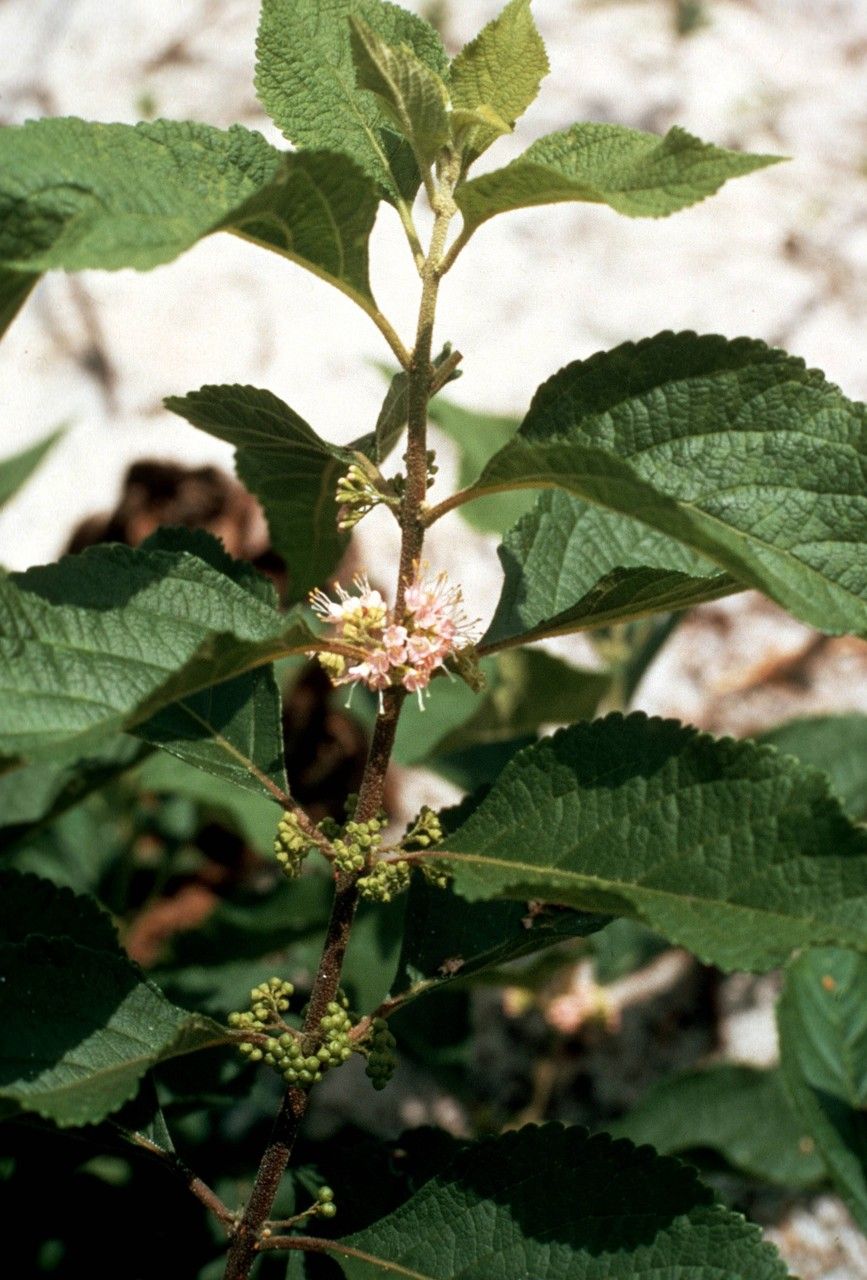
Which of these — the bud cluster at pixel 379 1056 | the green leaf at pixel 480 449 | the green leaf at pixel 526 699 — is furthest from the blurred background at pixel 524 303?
the bud cluster at pixel 379 1056

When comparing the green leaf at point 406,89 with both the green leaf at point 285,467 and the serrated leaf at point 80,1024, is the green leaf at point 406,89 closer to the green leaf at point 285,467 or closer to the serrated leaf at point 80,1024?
the green leaf at point 285,467

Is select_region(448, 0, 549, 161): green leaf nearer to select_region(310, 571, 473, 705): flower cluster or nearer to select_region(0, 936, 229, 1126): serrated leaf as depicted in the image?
select_region(310, 571, 473, 705): flower cluster

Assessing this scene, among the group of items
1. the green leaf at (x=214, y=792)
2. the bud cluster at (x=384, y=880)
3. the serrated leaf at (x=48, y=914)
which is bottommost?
the serrated leaf at (x=48, y=914)

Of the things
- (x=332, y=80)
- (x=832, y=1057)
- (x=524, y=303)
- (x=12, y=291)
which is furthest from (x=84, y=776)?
(x=524, y=303)

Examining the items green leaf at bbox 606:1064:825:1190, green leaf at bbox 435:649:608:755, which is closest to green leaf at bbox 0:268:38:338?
green leaf at bbox 435:649:608:755

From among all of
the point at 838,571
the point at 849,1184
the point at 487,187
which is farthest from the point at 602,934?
the point at 487,187

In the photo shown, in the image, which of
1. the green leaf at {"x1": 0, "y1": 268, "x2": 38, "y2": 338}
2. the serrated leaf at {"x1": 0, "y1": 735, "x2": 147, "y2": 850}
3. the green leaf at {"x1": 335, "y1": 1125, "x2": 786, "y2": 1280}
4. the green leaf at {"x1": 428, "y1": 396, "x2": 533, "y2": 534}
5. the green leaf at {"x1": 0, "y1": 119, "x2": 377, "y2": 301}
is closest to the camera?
the green leaf at {"x1": 0, "y1": 119, "x2": 377, "y2": 301}

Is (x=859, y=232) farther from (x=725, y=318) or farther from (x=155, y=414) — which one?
(x=155, y=414)
